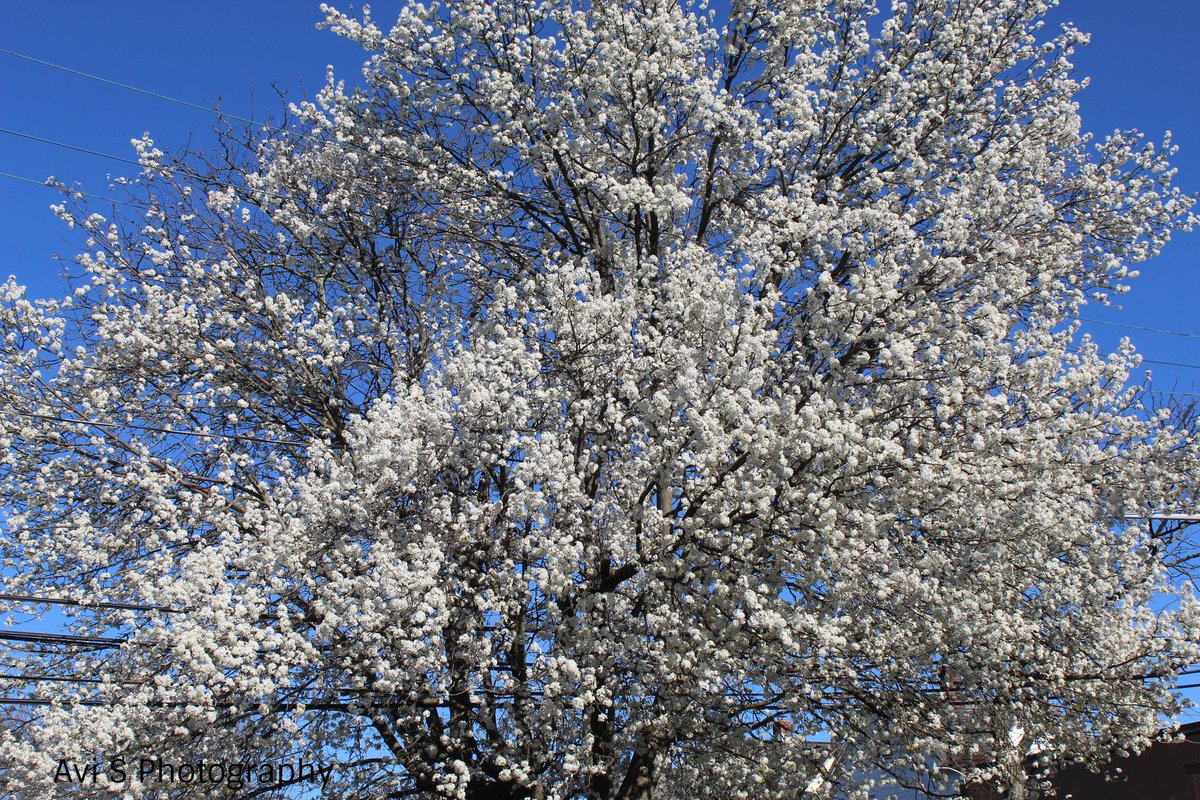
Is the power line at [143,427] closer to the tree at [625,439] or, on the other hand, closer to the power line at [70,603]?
the tree at [625,439]

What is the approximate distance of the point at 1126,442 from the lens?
10.3 m

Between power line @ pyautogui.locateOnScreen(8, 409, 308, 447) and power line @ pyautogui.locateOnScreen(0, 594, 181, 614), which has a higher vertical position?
power line @ pyautogui.locateOnScreen(8, 409, 308, 447)

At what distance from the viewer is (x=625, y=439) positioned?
372 inches

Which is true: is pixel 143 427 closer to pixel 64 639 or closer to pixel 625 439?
pixel 64 639

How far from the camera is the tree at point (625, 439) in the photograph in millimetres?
8211

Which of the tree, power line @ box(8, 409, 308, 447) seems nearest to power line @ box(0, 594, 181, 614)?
the tree

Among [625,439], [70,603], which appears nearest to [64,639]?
[70,603]

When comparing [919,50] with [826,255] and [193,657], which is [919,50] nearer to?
[826,255]

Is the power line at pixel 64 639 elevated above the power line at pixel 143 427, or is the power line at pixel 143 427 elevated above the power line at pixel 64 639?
the power line at pixel 143 427

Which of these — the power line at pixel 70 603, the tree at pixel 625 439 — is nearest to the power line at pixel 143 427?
the tree at pixel 625 439

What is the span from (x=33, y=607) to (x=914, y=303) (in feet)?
31.0

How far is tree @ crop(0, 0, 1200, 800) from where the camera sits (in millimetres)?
8211

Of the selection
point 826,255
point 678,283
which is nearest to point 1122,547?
point 826,255

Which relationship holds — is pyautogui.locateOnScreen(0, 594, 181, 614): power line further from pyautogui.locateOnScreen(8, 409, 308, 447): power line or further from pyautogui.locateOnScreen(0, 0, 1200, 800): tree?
pyautogui.locateOnScreen(8, 409, 308, 447): power line
